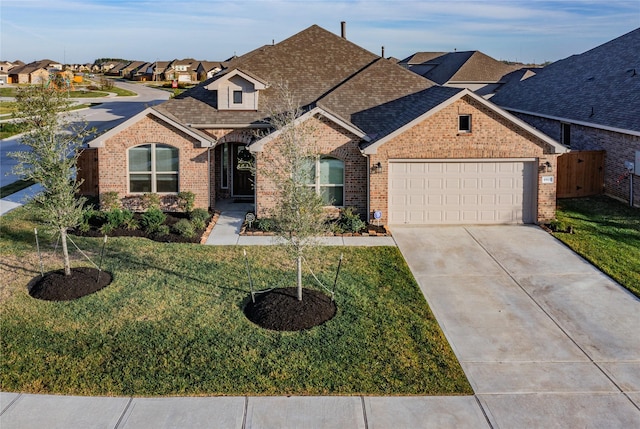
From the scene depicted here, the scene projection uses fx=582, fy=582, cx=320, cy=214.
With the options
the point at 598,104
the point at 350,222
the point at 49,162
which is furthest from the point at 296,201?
the point at 598,104

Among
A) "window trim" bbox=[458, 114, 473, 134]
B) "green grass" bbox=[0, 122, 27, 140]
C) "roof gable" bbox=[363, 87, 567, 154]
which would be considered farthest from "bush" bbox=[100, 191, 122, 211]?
"green grass" bbox=[0, 122, 27, 140]

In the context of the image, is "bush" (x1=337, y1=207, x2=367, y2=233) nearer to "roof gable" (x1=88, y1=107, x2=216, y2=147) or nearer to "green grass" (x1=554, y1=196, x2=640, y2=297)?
"roof gable" (x1=88, y1=107, x2=216, y2=147)

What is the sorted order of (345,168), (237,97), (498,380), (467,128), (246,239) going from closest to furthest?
(498,380) → (246,239) → (467,128) → (345,168) → (237,97)

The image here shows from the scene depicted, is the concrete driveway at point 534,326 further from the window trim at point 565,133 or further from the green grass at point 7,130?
the green grass at point 7,130

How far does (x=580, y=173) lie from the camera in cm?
2147

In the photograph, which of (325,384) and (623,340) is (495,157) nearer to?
(623,340)

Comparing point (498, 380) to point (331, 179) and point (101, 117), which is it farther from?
point (101, 117)

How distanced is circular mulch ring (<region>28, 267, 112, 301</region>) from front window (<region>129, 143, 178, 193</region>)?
20.7ft

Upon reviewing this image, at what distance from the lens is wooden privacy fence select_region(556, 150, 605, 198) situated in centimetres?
2133

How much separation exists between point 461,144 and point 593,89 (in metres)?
11.0

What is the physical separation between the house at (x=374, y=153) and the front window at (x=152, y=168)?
3 cm

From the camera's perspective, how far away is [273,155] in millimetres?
17469

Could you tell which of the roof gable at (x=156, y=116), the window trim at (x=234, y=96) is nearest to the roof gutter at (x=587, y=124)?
the window trim at (x=234, y=96)

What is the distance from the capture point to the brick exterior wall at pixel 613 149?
19684 mm
